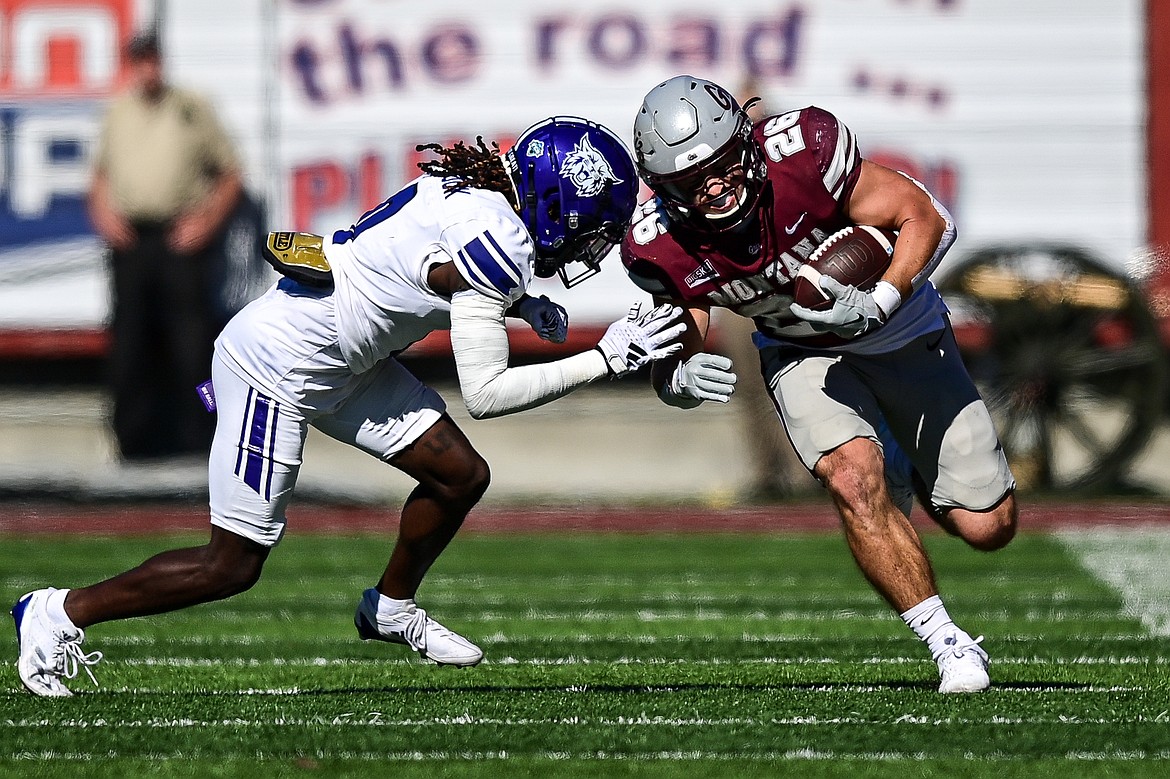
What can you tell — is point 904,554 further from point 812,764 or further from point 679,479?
point 679,479

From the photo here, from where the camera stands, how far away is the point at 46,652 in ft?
16.0

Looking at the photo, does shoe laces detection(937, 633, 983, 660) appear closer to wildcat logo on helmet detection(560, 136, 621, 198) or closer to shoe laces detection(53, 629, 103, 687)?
wildcat logo on helmet detection(560, 136, 621, 198)

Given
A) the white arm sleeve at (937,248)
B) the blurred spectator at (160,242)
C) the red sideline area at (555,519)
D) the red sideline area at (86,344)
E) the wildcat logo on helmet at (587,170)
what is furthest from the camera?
the red sideline area at (86,344)

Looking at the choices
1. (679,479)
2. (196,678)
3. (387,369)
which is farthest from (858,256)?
(679,479)

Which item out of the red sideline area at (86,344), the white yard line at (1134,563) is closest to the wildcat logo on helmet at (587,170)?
the white yard line at (1134,563)

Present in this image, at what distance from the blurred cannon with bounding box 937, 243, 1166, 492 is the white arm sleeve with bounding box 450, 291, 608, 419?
633cm

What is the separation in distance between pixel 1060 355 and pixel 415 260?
6.76 metres

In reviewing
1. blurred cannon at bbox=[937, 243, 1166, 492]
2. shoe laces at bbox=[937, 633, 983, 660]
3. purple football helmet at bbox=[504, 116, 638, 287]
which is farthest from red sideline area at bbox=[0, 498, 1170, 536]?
purple football helmet at bbox=[504, 116, 638, 287]

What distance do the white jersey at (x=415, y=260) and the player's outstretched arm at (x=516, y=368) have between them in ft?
0.25

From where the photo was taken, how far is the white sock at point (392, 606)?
5355mm

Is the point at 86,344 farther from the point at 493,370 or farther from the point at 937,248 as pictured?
the point at 937,248

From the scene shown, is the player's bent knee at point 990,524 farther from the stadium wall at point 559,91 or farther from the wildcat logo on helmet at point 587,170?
the stadium wall at point 559,91

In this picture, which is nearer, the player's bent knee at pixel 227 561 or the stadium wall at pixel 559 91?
the player's bent knee at pixel 227 561

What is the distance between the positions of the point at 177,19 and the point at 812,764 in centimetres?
925
